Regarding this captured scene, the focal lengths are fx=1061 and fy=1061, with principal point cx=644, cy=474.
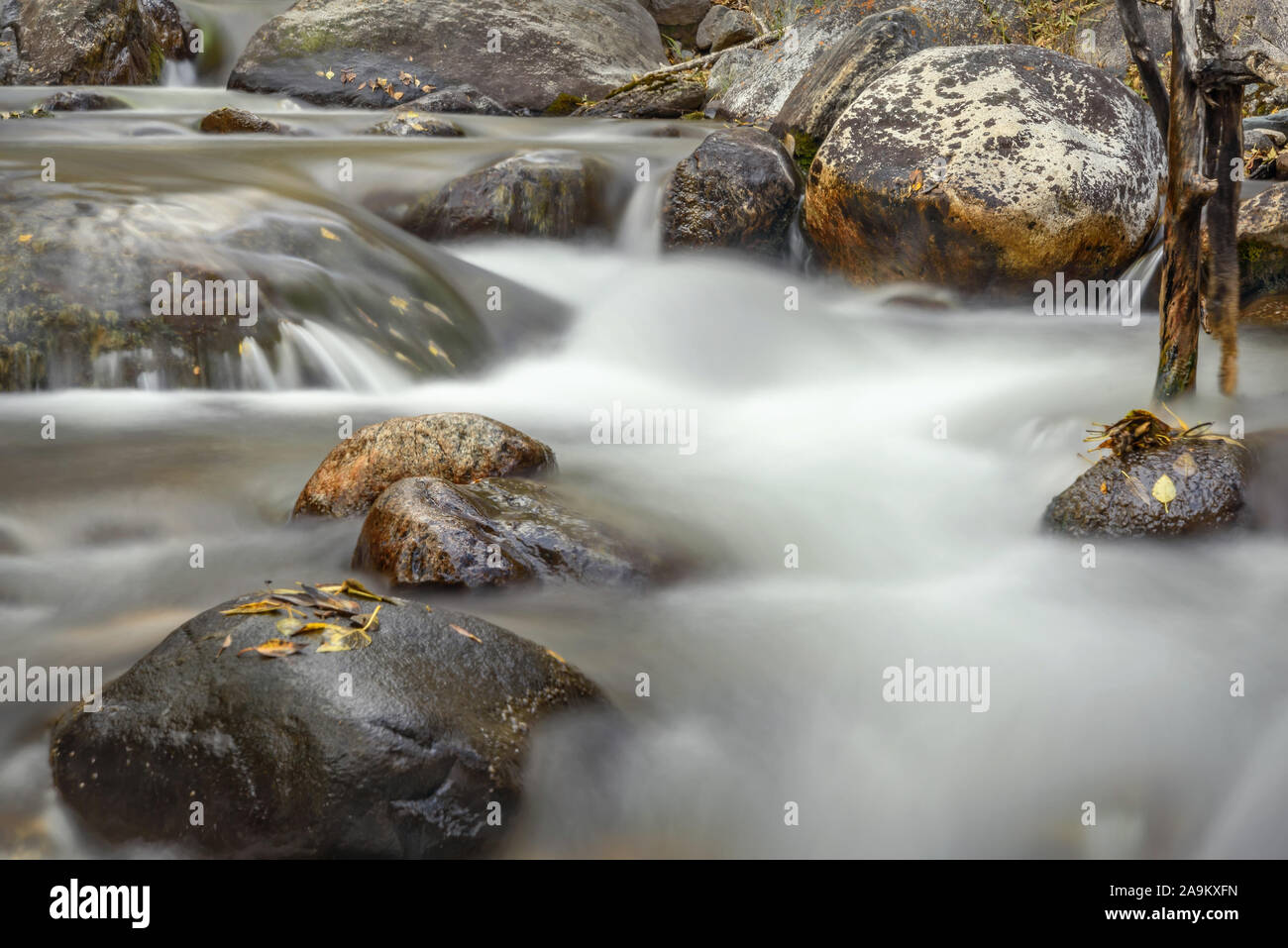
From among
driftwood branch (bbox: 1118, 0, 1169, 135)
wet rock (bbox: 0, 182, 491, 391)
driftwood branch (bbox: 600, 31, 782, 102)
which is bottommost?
wet rock (bbox: 0, 182, 491, 391)

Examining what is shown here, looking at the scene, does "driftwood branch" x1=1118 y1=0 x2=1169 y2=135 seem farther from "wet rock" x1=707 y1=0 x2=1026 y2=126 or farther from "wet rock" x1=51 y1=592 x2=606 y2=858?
"wet rock" x1=707 y1=0 x2=1026 y2=126

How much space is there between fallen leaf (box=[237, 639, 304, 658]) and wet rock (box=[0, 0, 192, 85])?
1245 centimetres

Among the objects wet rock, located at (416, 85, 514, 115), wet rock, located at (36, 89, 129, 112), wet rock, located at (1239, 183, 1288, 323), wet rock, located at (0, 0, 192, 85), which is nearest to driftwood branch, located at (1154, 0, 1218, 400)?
wet rock, located at (1239, 183, 1288, 323)

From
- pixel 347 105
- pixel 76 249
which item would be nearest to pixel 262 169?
pixel 76 249

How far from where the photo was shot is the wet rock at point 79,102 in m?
9.89

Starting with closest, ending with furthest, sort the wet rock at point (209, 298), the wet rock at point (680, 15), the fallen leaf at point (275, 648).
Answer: the fallen leaf at point (275, 648) < the wet rock at point (209, 298) < the wet rock at point (680, 15)

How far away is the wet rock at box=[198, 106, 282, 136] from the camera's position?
941 cm

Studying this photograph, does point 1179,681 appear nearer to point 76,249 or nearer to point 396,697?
point 396,697

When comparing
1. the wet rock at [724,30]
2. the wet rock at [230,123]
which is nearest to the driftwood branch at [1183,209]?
the wet rock at [230,123]

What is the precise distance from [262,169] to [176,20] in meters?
7.55

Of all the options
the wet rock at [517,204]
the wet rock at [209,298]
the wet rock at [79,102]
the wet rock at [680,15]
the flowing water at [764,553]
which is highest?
the wet rock at [680,15]

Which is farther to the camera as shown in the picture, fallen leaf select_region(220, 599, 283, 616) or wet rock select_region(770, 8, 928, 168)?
wet rock select_region(770, 8, 928, 168)

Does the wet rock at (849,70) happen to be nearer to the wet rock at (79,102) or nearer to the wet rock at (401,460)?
the wet rock at (401,460)

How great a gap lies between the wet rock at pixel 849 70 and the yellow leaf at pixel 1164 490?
5224 millimetres
